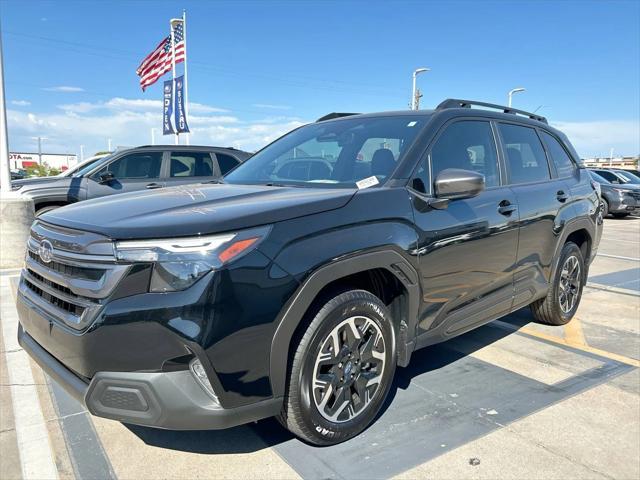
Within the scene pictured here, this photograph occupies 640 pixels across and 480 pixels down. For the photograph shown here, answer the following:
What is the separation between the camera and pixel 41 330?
2490 millimetres

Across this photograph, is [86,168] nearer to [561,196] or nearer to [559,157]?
[559,157]

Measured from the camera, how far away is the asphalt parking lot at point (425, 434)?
2.49 metres

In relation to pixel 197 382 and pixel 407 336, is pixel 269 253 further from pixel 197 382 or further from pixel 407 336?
pixel 407 336

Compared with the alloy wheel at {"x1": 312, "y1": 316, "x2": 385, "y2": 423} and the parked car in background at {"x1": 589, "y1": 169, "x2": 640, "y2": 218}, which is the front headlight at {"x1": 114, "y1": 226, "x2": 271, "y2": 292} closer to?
the alloy wheel at {"x1": 312, "y1": 316, "x2": 385, "y2": 423}

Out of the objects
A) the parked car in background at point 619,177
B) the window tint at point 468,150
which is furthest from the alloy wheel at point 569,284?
the parked car in background at point 619,177

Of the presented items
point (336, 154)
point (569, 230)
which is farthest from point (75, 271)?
point (569, 230)

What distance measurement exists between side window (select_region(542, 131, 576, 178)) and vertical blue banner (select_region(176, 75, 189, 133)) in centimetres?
1701

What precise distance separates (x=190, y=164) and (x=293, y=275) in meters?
7.21

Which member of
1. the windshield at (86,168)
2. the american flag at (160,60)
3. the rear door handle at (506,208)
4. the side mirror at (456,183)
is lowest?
the rear door handle at (506,208)

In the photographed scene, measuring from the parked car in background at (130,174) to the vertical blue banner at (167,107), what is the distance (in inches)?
465

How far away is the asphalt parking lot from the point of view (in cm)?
249

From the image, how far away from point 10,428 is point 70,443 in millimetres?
464

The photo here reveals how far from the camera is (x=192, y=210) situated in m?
2.39

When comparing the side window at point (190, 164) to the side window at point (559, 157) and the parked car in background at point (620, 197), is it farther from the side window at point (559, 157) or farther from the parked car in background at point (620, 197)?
the parked car in background at point (620, 197)
